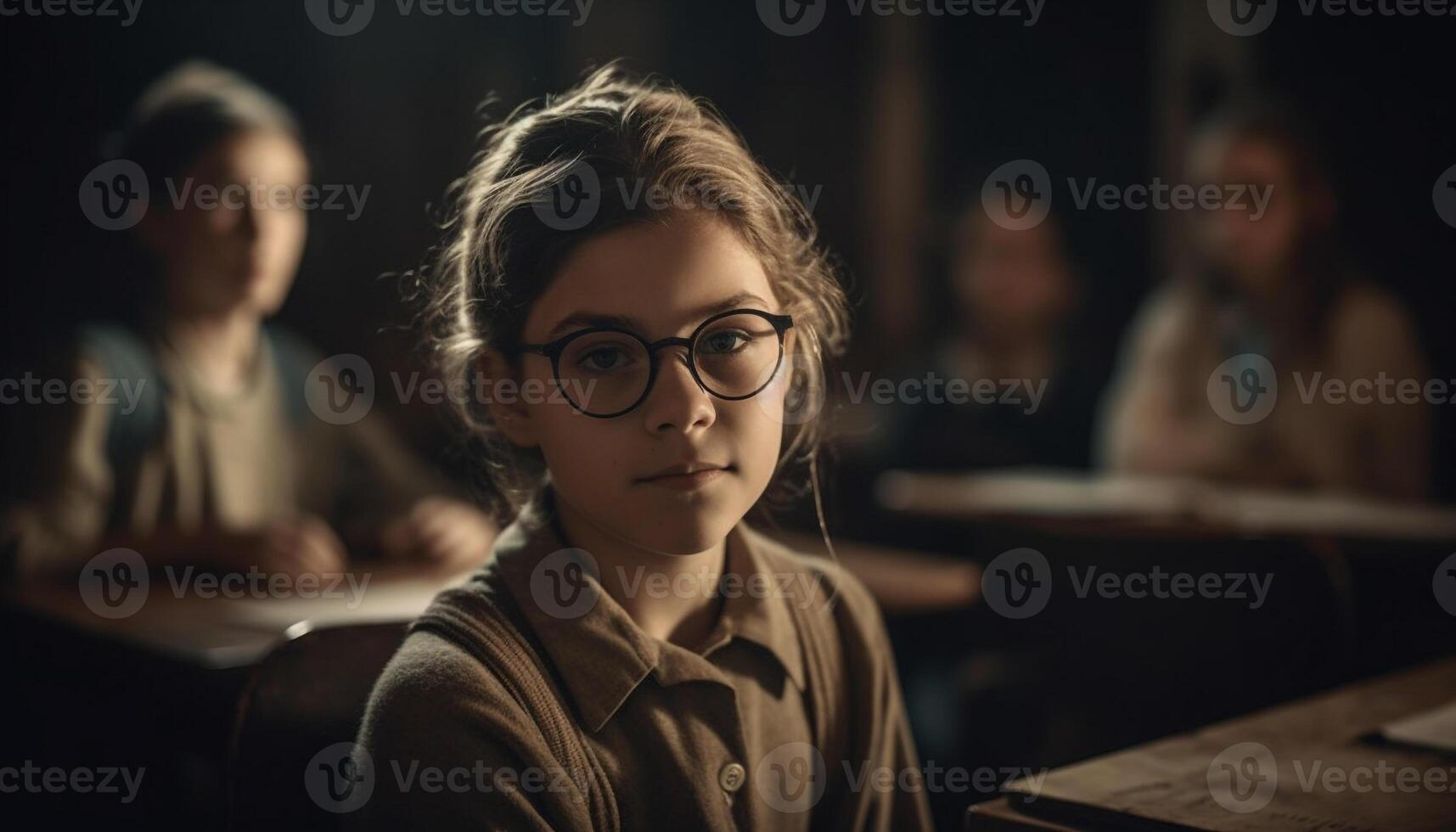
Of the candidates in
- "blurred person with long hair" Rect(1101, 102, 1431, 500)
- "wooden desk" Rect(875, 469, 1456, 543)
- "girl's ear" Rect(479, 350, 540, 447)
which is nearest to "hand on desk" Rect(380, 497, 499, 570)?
"wooden desk" Rect(875, 469, 1456, 543)

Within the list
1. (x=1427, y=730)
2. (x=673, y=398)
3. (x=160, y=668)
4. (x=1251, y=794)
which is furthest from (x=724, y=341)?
(x=160, y=668)

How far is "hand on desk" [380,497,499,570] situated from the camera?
2410 millimetres

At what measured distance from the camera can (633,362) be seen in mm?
992

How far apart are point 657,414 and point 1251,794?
558 millimetres

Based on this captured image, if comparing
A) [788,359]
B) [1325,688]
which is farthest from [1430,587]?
[788,359]

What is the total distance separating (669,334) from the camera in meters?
0.99

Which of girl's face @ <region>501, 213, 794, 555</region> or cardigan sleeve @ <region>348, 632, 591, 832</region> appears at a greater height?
girl's face @ <region>501, 213, 794, 555</region>

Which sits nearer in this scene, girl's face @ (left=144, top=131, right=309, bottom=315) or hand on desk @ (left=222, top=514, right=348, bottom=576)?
hand on desk @ (left=222, top=514, right=348, bottom=576)

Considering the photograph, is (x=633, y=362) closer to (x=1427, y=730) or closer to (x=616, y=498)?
(x=616, y=498)

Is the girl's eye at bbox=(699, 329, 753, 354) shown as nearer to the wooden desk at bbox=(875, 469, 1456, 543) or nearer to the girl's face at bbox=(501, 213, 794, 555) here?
the girl's face at bbox=(501, 213, 794, 555)

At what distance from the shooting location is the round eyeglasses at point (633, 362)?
3.24 feet

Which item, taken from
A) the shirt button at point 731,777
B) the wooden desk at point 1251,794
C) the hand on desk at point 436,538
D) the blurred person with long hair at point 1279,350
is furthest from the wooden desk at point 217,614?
the blurred person with long hair at point 1279,350

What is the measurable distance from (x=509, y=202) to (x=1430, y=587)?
7.32 feet

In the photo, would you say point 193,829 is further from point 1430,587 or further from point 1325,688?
point 1430,587
